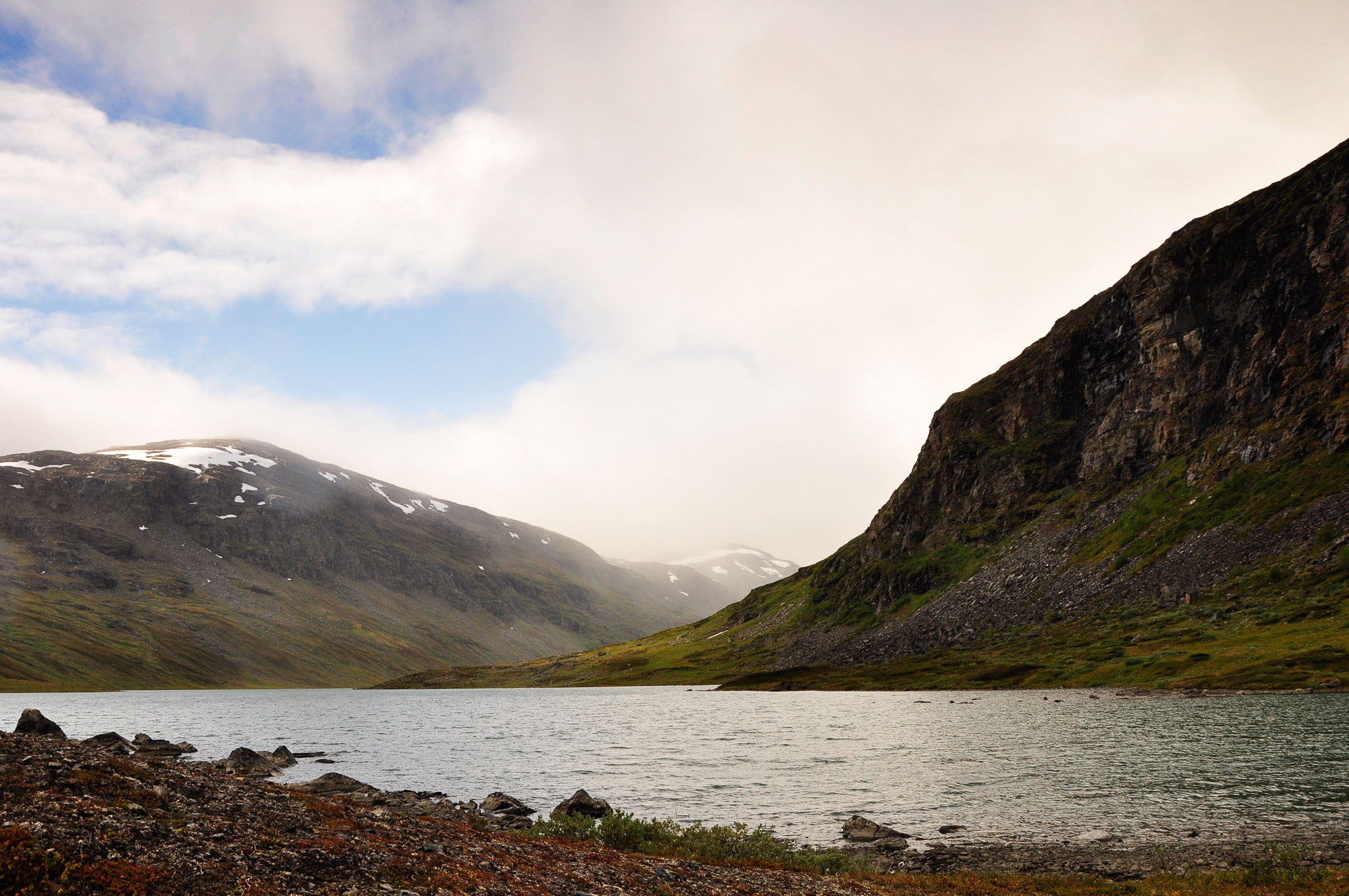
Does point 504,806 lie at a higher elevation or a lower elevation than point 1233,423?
lower

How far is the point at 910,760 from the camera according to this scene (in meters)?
63.3

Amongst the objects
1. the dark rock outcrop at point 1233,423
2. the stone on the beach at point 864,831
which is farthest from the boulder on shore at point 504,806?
the dark rock outcrop at point 1233,423

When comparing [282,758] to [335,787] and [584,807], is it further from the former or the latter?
[584,807]

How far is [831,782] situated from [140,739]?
73720 millimetres

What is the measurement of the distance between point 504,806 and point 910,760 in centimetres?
3528

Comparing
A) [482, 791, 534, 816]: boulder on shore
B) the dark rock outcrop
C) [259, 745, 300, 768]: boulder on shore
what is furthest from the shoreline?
the dark rock outcrop

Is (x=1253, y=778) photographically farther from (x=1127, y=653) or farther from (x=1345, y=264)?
(x=1345, y=264)

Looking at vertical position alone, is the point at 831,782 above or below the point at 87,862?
below

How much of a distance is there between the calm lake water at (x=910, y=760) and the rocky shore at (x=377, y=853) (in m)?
4.50

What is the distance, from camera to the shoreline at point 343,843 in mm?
18766

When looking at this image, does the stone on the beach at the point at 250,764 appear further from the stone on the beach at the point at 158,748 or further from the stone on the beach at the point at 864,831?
the stone on the beach at the point at 864,831

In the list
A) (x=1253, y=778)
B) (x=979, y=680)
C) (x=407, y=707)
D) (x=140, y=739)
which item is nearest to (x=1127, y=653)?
(x=979, y=680)

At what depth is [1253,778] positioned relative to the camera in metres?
44.9

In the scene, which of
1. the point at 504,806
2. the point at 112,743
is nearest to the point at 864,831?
the point at 504,806
